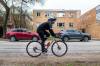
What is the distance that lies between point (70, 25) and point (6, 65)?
72.2m

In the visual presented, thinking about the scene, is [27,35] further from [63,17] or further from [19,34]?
[63,17]

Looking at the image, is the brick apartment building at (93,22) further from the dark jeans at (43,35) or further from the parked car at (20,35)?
the dark jeans at (43,35)

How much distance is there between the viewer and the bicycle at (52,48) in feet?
40.8

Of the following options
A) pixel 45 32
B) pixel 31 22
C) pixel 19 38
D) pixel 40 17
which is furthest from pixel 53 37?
pixel 40 17

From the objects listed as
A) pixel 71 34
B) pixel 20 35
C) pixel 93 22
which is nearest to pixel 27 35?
pixel 20 35

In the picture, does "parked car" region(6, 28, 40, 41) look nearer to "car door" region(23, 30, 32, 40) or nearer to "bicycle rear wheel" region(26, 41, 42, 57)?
"car door" region(23, 30, 32, 40)

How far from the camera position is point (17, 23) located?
67125 mm

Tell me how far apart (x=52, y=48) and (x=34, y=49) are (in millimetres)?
717

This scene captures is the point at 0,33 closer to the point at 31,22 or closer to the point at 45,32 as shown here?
the point at 31,22

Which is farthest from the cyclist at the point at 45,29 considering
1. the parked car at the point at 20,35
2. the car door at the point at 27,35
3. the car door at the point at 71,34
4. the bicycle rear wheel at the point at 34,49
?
the car door at the point at 71,34

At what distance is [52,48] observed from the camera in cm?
1259

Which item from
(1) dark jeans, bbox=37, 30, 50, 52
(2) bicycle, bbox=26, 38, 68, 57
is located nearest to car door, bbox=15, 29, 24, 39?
(2) bicycle, bbox=26, 38, 68, 57

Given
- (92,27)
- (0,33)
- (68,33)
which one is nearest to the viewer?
(68,33)

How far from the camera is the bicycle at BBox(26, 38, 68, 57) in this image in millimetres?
12430
